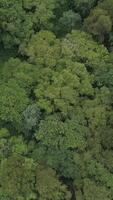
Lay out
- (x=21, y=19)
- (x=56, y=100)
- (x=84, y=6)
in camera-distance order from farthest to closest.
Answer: (x=84, y=6) < (x=21, y=19) < (x=56, y=100)

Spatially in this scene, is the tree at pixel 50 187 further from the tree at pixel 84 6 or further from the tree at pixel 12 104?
the tree at pixel 84 6

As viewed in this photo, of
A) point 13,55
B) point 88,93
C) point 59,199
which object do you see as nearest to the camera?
point 59,199

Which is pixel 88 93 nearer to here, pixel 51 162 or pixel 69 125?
pixel 69 125

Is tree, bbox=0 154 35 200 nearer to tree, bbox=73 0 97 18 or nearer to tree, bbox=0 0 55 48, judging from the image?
tree, bbox=0 0 55 48

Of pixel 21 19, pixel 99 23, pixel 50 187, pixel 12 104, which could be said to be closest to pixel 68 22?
pixel 99 23

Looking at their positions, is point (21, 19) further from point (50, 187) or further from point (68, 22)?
point (50, 187)

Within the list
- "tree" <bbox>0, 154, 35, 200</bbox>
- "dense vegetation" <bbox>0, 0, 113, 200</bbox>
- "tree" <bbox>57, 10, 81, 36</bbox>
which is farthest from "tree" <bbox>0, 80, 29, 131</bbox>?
"tree" <bbox>57, 10, 81, 36</bbox>

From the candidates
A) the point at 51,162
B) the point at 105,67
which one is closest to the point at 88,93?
the point at 105,67

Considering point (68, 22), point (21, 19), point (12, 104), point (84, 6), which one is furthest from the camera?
point (84, 6)
